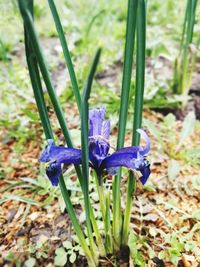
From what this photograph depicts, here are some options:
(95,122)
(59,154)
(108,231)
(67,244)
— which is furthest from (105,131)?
(67,244)

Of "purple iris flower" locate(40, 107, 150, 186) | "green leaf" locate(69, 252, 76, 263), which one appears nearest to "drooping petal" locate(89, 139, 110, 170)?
"purple iris flower" locate(40, 107, 150, 186)

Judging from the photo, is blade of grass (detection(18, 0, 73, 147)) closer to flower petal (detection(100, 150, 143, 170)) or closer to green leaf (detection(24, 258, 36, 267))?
flower petal (detection(100, 150, 143, 170))

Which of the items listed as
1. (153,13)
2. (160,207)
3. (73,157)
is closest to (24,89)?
(160,207)

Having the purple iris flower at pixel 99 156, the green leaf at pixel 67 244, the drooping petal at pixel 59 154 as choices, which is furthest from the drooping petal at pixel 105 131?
the green leaf at pixel 67 244

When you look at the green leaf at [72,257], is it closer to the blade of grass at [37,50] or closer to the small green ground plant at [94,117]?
the small green ground plant at [94,117]

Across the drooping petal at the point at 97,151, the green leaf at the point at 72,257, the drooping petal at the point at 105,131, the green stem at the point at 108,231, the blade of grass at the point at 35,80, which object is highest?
the blade of grass at the point at 35,80

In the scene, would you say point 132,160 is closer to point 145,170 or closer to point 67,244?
point 145,170

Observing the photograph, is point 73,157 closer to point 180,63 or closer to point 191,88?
point 180,63
